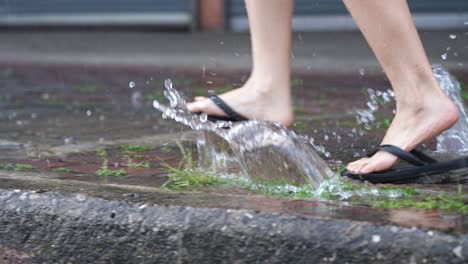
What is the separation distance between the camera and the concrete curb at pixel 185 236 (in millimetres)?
1603

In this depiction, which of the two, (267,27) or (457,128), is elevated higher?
(267,27)

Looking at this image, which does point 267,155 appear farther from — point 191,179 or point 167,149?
point 167,149

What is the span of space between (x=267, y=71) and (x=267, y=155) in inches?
21.2

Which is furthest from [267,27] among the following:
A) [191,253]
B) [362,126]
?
[191,253]

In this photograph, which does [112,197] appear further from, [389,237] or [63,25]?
[63,25]

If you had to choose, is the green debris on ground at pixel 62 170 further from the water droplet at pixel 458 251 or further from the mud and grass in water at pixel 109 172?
the water droplet at pixel 458 251

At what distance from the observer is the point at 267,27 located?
8.58 ft

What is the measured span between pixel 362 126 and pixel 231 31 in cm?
588

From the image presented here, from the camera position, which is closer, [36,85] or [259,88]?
[259,88]

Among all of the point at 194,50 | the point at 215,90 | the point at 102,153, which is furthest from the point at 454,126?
the point at 194,50

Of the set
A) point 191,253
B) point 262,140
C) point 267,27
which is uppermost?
point 267,27

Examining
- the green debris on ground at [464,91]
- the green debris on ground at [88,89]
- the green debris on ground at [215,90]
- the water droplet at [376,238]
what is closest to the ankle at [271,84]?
the water droplet at [376,238]

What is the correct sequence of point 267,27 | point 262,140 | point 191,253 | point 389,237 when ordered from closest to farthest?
1. point 389,237
2. point 191,253
3. point 262,140
4. point 267,27

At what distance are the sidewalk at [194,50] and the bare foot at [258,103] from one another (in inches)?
131
